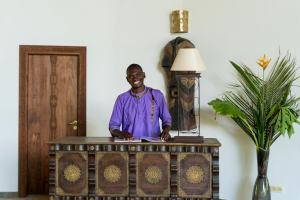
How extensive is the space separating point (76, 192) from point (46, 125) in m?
2.16

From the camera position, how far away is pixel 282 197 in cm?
455

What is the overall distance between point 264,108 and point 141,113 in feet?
4.52

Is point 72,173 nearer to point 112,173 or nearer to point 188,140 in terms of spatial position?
point 112,173

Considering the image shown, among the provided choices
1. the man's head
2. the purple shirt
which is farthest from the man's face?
the purple shirt

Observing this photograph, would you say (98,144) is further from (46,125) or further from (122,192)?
(46,125)

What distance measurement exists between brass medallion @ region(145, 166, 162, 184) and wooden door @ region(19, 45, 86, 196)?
2.16 m

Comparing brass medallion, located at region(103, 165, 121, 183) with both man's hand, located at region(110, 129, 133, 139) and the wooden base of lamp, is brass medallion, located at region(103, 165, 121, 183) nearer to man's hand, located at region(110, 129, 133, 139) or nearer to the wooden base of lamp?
man's hand, located at region(110, 129, 133, 139)

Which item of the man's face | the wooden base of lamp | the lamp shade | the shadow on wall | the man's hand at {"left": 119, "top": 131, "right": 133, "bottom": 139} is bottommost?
the shadow on wall

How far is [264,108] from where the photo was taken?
170 inches

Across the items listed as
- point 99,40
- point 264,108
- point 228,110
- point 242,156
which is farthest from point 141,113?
point 99,40

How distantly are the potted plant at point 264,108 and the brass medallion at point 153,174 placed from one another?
3.75 ft

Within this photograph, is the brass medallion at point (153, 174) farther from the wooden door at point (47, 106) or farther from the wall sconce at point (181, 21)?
the wall sconce at point (181, 21)

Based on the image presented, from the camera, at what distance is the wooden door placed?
5527 millimetres

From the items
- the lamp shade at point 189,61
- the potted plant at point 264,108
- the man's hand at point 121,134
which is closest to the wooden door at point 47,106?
the lamp shade at point 189,61
